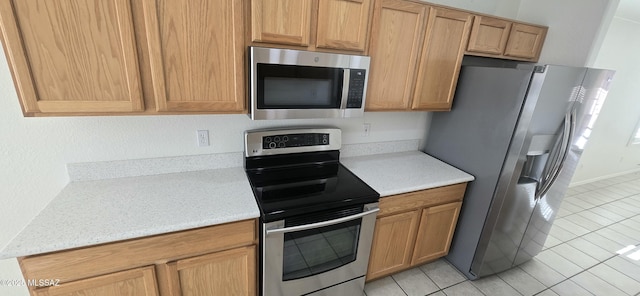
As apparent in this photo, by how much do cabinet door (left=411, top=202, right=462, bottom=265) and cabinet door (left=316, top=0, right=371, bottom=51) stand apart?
128 cm

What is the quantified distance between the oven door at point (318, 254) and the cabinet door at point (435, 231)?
53 centimetres

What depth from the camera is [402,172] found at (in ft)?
6.34

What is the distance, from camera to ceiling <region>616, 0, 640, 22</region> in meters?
2.90

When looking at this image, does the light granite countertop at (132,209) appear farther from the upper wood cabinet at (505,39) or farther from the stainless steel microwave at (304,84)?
the upper wood cabinet at (505,39)

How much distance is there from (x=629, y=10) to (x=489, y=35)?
2.76 metres

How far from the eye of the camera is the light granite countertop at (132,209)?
1.03 meters

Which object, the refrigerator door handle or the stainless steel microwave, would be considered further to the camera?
the refrigerator door handle

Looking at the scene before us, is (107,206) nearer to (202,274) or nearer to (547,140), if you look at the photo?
(202,274)

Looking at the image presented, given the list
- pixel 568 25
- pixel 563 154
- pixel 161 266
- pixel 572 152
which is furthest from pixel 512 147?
pixel 161 266

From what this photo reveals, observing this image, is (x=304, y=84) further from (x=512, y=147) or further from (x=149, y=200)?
(x=512, y=147)

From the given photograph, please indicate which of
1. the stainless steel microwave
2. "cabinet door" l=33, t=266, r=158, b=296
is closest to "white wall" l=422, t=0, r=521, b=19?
the stainless steel microwave

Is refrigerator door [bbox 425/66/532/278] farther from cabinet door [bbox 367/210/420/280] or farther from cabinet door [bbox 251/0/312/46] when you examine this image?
cabinet door [bbox 251/0/312/46]

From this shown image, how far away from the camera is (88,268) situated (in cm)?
109

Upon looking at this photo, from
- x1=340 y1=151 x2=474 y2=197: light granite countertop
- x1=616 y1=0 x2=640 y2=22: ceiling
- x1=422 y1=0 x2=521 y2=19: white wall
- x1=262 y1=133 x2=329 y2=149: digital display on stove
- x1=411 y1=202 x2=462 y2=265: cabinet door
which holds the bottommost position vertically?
x1=411 y1=202 x2=462 y2=265: cabinet door
